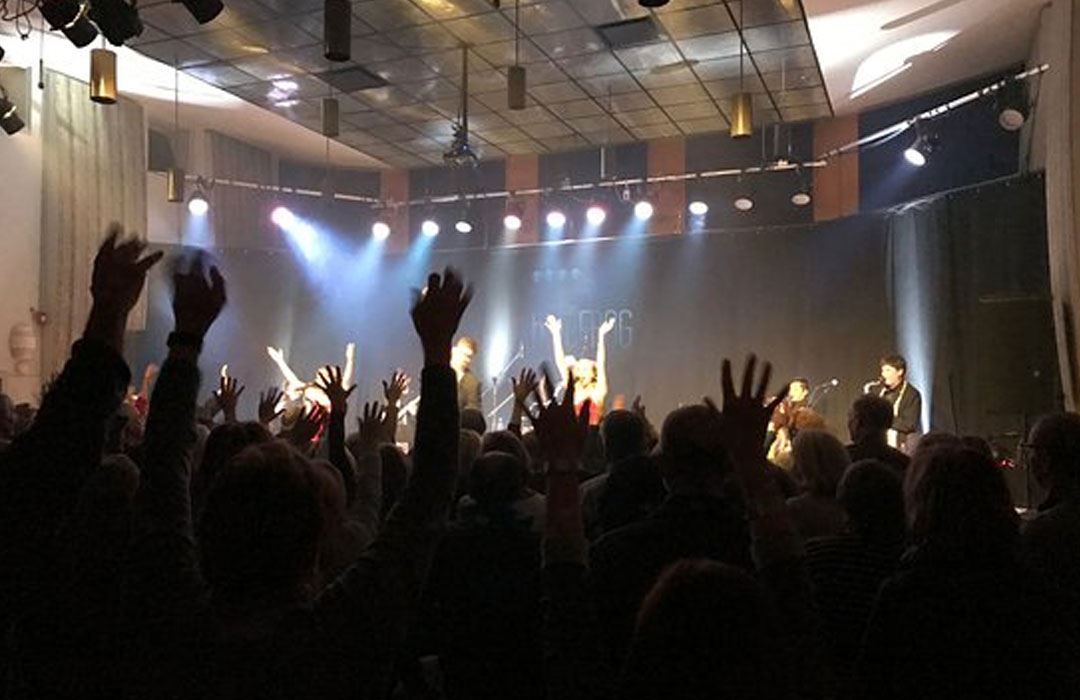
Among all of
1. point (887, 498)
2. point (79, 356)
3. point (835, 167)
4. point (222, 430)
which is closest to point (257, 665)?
point (79, 356)

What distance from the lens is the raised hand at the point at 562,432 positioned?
1.74m

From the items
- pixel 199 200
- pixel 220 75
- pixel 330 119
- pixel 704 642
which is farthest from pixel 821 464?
pixel 199 200

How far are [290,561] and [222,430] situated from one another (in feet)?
3.83

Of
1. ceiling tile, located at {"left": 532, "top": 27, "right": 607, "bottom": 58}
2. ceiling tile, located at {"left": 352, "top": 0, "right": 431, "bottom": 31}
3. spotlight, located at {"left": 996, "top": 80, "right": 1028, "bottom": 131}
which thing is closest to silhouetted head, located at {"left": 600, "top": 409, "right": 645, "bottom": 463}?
ceiling tile, located at {"left": 352, "top": 0, "right": 431, "bottom": 31}

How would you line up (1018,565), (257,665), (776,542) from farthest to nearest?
(1018,565) < (776,542) < (257,665)

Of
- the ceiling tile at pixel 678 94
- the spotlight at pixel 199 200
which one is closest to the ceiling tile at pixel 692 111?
the ceiling tile at pixel 678 94

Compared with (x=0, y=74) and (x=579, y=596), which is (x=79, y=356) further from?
(x=0, y=74)

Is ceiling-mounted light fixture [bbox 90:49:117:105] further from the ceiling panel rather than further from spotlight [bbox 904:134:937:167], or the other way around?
spotlight [bbox 904:134:937:167]

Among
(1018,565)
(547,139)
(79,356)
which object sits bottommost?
(1018,565)

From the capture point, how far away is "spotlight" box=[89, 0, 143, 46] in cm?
598

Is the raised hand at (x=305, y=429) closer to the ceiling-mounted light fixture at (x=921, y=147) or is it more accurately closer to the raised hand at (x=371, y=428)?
the raised hand at (x=371, y=428)

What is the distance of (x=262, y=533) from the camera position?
4.21 ft

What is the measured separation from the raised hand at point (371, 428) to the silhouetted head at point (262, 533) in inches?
44.0

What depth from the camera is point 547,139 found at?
39.1 ft
